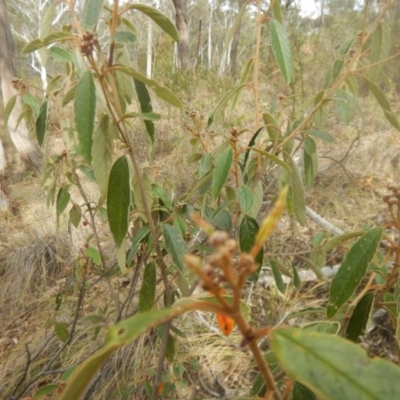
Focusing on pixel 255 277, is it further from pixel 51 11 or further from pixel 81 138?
pixel 51 11

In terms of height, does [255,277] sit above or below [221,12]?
below

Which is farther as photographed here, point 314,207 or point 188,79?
point 188,79

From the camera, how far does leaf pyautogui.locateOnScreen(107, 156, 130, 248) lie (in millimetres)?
472

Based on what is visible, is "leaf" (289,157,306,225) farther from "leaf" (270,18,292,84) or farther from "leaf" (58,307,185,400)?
"leaf" (58,307,185,400)

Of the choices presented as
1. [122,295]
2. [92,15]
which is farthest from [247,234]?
[122,295]

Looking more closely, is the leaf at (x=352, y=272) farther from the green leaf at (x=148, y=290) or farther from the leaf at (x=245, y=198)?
the green leaf at (x=148, y=290)

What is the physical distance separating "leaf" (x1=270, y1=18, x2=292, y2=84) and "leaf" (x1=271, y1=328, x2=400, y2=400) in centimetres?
49

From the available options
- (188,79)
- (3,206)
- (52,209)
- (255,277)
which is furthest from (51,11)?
(188,79)

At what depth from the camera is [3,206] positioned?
2918 mm

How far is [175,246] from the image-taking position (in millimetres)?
600

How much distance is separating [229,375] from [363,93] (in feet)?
14.3

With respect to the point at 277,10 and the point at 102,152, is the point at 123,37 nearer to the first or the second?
the point at 102,152

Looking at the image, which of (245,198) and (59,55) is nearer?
(245,198)

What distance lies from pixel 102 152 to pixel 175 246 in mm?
210
